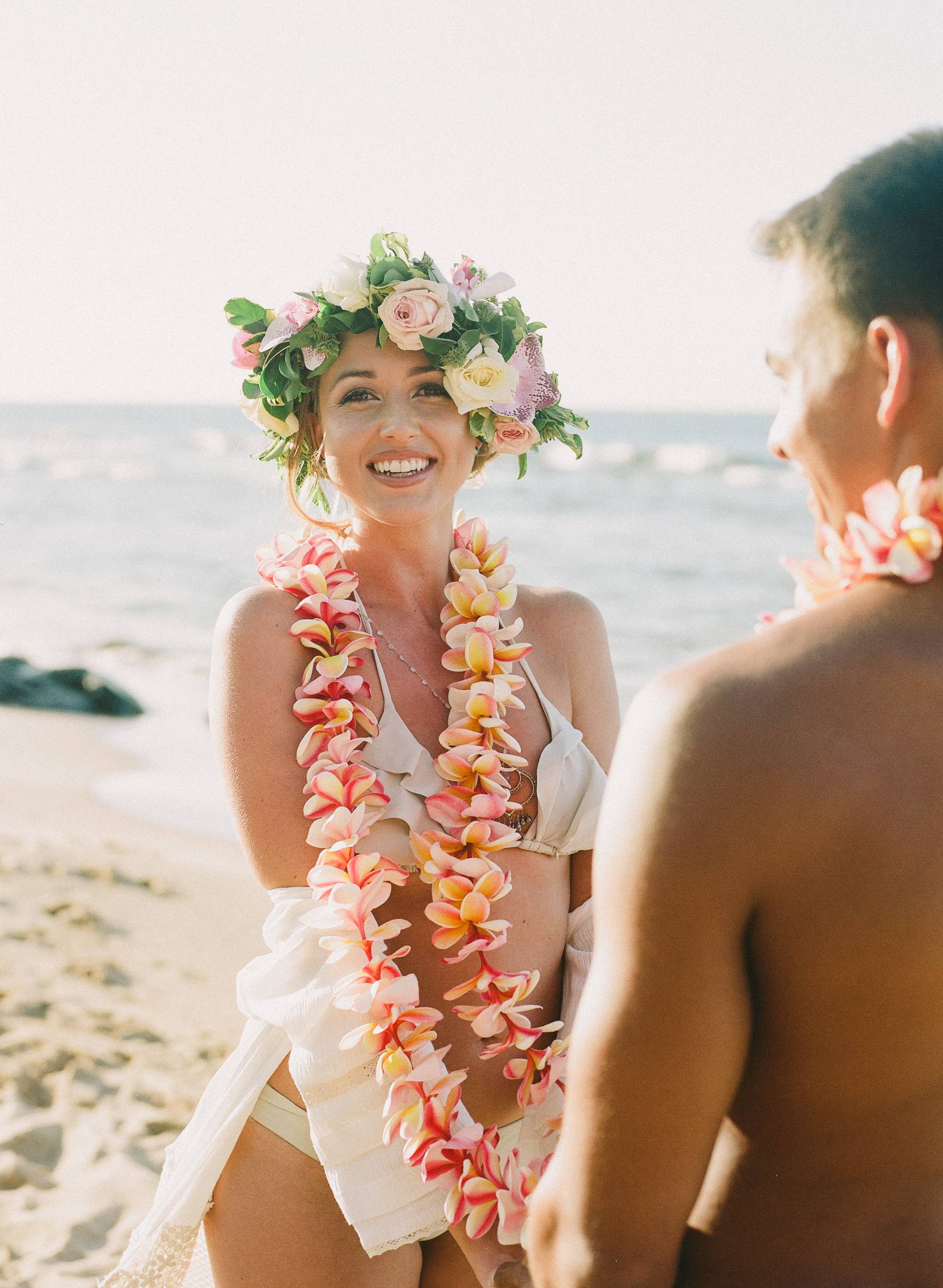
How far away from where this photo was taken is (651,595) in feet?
49.2

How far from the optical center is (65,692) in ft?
33.8

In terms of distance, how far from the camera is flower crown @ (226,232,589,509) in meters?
2.78

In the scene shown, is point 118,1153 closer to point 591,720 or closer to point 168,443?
point 591,720

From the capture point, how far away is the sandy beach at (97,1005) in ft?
12.6

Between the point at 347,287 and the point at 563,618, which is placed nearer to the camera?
the point at 347,287

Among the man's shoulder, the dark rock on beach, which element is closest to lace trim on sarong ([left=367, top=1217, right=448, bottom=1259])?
the man's shoulder

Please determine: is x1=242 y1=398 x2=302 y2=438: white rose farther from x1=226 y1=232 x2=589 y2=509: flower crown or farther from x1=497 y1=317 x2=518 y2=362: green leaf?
x1=497 y1=317 x2=518 y2=362: green leaf

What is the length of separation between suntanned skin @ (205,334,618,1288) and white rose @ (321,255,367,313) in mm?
92

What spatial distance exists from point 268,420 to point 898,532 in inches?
79.0

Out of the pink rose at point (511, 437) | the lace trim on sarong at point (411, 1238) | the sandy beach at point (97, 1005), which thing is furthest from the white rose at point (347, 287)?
the sandy beach at point (97, 1005)

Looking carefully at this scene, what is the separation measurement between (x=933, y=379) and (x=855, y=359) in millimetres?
89

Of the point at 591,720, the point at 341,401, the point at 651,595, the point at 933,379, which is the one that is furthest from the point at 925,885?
the point at 651,595

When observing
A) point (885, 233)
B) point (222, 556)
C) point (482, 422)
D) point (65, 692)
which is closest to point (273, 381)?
point (482, 422)

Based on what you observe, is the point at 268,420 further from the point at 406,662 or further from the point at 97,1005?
the point at 97,1005
